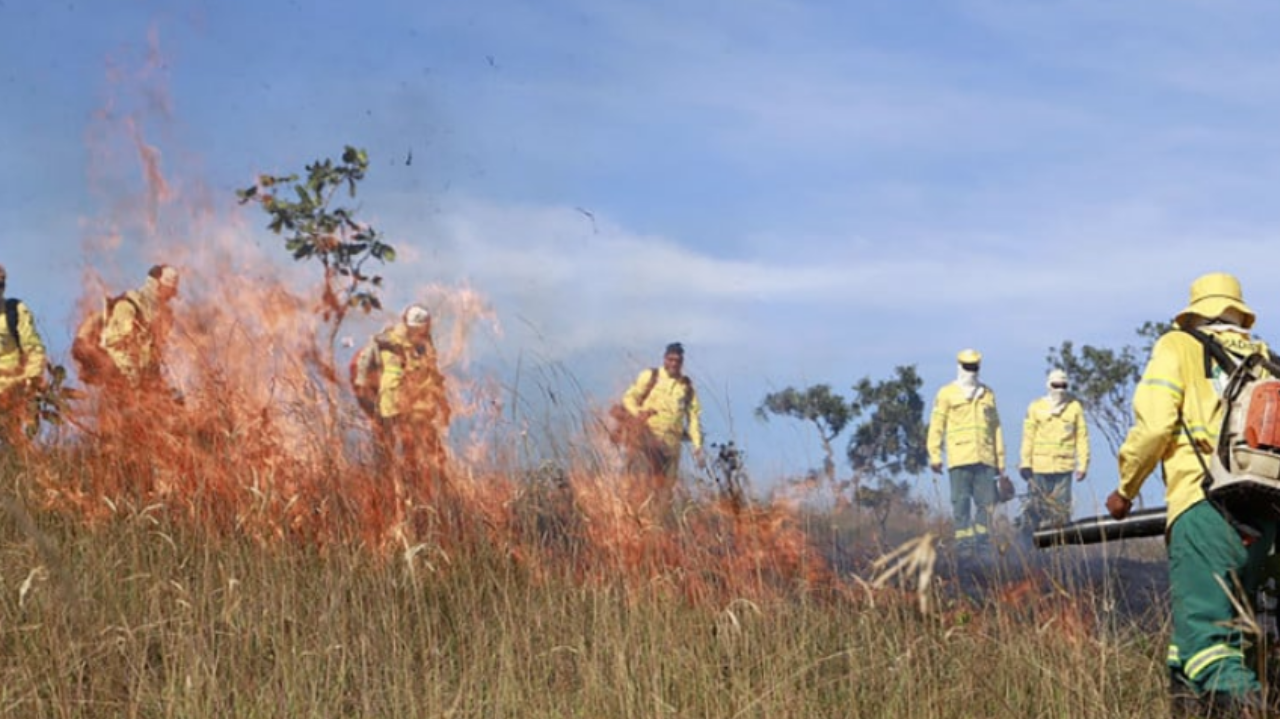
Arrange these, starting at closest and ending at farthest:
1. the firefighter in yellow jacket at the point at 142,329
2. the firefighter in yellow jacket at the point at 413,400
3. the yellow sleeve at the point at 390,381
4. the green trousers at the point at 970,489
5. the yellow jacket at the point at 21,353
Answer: the firefighter in yellow jacket at the point at 413,400
the firefighter in yellow jacket at the point at 142,329
the yellow jacket at the point at 21,353
the yellow sleeve at the point at 390,381
the green trousers at the point at 970,489

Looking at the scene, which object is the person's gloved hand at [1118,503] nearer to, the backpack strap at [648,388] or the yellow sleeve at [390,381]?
the yellow sleeve at [390,381]

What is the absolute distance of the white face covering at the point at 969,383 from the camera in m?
15.6

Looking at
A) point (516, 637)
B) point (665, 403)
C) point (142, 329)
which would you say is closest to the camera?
point (516, 637)

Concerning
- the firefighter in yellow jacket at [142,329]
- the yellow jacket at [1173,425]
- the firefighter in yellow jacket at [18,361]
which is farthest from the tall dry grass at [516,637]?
the firefighter in yellow jacket at [18,361]

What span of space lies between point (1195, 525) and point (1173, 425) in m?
0.39

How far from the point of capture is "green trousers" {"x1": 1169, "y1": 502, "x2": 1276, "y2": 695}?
5113mm

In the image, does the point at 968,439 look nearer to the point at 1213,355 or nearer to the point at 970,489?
the point at 970,489

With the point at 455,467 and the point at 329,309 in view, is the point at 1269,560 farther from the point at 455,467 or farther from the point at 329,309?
the point at 329,309

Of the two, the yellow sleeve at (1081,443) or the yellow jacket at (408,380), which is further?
the yellow sleeve at (1081,443)

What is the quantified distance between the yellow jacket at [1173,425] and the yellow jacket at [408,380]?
5190 mm

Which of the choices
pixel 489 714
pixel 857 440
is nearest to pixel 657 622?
pixel 489 714

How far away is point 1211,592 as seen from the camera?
514 cm

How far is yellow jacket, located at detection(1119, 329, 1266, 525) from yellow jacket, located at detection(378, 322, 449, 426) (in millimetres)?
5190

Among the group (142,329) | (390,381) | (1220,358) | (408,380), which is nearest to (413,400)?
(408,380)
